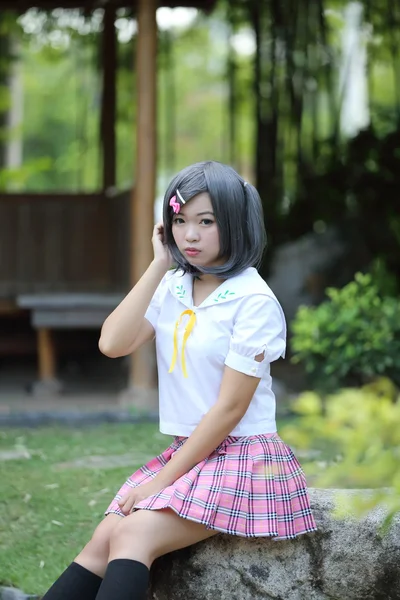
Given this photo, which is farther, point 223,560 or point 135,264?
point 135,264

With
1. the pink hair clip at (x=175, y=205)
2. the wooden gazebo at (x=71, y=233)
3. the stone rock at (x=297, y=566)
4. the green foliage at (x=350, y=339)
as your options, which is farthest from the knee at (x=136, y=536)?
the wooden gazebo at (x=71, y=233)

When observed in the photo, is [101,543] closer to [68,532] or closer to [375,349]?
[68,532]

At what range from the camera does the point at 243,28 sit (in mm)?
10438

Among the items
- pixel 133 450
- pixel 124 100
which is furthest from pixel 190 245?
pixel 124 100

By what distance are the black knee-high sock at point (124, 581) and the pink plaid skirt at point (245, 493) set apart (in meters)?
0.14

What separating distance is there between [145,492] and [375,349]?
3768 mm

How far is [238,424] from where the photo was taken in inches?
93.9

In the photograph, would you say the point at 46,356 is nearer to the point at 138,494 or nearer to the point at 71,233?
the point at 71,233

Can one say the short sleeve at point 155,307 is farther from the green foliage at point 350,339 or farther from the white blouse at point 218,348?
the green foliage at point 350,339

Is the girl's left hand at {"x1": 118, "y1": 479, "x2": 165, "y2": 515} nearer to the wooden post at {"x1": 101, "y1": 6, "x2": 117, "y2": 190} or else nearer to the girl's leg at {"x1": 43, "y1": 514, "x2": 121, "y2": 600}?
the girl's leg at {"x1": 43, "y1": 514, "x2": 121, "y2": 600}

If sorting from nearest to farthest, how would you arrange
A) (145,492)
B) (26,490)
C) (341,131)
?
(145,492) → (26,490) → (341,131)

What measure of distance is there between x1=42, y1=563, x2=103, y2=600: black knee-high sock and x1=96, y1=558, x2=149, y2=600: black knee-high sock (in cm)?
16

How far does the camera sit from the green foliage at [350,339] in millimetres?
5895

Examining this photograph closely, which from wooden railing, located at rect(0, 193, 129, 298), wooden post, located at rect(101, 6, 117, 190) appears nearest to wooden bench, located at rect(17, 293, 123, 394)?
wooden railing, located at rect(0, 193, 129, 298)
